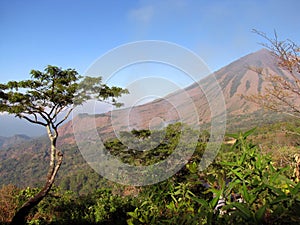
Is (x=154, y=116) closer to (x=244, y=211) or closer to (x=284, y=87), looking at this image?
(x=284, y=87)

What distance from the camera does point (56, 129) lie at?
5.94 m

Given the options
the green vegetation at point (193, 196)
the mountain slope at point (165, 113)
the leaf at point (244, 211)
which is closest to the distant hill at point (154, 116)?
the mountain slope at point (165, 113)

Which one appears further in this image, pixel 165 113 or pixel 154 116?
pixel 154 116

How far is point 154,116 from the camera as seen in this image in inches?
229

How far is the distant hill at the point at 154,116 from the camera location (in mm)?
4109

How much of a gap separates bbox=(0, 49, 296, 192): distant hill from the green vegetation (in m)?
0.71

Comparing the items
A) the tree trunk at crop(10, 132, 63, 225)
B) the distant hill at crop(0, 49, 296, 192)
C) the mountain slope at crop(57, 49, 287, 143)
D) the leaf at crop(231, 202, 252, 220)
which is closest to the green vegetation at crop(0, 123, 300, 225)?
the leaf at crop(231, 202, 252, 220)

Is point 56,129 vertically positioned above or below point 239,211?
above

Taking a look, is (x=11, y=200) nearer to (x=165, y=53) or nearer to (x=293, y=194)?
(x=165, y=53)

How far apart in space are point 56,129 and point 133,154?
1.80m

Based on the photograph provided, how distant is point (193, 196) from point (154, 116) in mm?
5115

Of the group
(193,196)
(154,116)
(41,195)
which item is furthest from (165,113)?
(193,196)

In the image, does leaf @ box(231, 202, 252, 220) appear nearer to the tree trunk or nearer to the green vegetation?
the green vegetation

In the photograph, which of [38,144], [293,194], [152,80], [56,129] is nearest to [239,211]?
[293,194]
